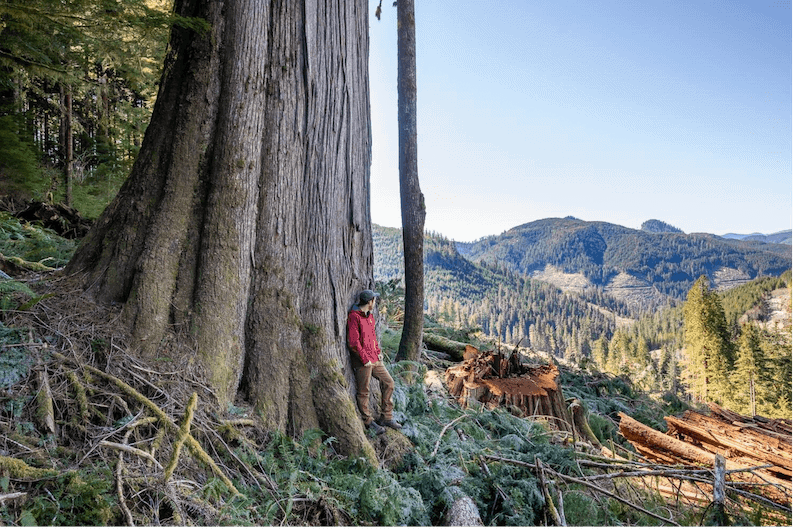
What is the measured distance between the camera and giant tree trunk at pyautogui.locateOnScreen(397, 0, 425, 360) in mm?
6324

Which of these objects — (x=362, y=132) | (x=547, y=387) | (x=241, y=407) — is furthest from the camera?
(x=547, y=387)

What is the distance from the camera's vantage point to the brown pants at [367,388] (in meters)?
3.64

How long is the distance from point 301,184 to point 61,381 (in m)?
2.04

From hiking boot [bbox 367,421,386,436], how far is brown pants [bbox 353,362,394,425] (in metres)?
0.03

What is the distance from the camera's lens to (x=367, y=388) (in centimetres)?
367

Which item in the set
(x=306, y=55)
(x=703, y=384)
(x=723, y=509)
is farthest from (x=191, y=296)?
(x=703, y=384)

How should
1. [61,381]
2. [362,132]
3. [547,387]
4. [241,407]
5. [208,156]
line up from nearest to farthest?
[61,381], [241,407], [208,156], [362,132], [547,387]

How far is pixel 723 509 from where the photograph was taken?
3.29 m

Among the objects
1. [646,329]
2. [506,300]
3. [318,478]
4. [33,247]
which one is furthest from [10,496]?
[506,300]

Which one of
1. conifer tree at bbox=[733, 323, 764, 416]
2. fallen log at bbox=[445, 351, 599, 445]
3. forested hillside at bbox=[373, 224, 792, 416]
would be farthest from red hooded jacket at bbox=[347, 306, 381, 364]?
conifer tree at bbox=[733, 323, 764, 416]

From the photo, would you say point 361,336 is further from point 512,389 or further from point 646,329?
point 646,329

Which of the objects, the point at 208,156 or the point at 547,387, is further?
the point at 547,387

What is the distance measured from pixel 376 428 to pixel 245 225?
6.21ft

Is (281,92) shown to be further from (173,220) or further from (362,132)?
(173,220)
